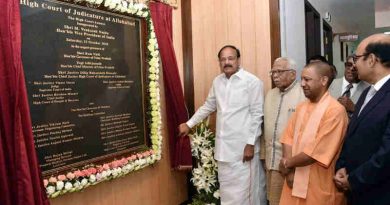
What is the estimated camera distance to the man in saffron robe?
6.82 feet

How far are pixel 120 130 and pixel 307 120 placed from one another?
53.1 inches

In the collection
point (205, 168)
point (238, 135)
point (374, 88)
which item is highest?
point (374, 88)

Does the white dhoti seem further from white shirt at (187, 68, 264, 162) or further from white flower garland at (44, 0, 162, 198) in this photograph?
white flower garland at (44, 0, 162, 198)

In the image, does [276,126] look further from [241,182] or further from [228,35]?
[228,35]

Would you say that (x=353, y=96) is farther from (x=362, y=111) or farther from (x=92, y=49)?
(x=92, y=49)

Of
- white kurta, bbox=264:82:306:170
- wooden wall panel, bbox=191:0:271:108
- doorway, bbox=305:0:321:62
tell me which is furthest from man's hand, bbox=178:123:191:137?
doorway, bbox=305:0:321:62

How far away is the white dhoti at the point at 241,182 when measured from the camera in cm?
295

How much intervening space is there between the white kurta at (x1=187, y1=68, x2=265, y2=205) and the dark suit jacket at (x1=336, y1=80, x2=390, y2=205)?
1.11 metres

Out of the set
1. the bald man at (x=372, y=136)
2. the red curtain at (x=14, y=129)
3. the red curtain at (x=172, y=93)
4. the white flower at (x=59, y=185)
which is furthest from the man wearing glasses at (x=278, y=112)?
the red curtain at (x=14, y=129)

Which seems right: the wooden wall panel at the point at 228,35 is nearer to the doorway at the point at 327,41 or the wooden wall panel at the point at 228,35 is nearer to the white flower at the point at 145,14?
the white flower at the point at 145,14

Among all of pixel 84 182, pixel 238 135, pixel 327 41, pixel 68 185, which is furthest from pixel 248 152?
pixel 327 41

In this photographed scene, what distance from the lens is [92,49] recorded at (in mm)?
2396

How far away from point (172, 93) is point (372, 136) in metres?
1.80

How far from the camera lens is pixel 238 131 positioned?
9.64 ft
